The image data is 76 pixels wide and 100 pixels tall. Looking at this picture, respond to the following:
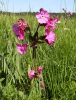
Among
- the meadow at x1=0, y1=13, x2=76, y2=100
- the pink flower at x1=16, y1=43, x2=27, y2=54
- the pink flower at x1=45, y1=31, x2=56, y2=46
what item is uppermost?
the pink flower at x1=45, y1=31, x2=56, y2=46

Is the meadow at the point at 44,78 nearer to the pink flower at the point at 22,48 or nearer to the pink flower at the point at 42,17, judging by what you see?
the pink flower at the point at 22,48

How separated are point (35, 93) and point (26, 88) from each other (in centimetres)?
19

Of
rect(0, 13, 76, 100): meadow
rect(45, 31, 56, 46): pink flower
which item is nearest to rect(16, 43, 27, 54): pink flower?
rect(45, 31, 56, 46): pink flower

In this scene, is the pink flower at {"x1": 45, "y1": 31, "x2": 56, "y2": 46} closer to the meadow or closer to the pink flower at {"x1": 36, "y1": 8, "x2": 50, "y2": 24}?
the pink flower at {"x1": 36, "y1": 8, "x2": 50, "y2": 24}

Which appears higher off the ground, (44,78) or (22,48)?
(22,48)

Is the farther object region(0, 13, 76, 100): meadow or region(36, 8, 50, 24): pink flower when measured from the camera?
region(0, 13, 76, 100): meadow

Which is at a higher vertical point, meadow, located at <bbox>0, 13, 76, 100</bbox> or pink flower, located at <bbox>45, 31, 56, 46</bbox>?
pink flower, located at <bbox>45, 31, 56, 46</bbox>

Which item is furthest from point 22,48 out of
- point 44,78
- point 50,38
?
point 44,78

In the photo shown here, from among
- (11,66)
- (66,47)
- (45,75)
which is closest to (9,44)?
(11,66)

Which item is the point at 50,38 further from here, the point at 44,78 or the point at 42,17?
the point at 44,78

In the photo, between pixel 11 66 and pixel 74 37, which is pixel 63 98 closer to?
pixel 11 66

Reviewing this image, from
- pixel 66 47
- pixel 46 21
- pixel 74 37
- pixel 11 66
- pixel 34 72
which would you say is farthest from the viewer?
pixel 74 37

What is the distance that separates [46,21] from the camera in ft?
4.36

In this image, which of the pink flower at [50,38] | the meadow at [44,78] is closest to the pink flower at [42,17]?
the pink flower at [50,38]
